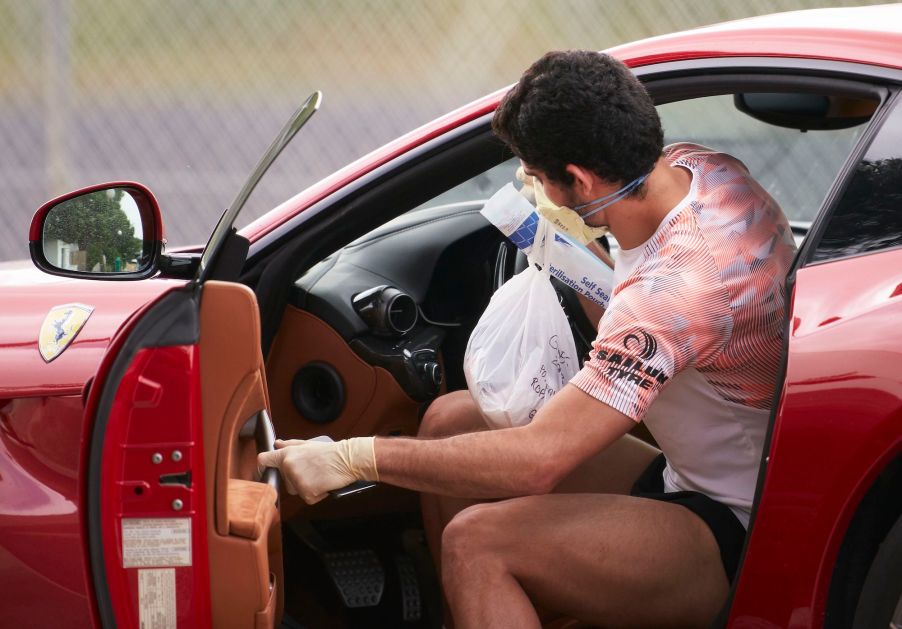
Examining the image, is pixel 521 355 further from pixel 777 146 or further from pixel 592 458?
pixel 777 146

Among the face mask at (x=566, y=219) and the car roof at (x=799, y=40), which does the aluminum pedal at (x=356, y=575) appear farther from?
the car roof at (x=799, y=40)

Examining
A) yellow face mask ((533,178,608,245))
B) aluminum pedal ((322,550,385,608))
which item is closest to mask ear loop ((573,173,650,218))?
yellow face mask ((533,178,608,245))

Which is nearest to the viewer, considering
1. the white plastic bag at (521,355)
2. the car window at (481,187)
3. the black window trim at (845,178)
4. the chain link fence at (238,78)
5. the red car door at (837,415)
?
the red car door at (837,415)

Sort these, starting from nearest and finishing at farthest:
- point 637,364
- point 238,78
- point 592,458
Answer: point 637,364
point 592,458
point 238,78

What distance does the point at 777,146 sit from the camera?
456cm

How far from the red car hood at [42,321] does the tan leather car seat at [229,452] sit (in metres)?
0.30

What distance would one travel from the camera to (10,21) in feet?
20.9

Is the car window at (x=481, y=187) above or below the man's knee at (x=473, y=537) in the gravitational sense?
above

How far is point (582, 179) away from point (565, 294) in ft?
2.08

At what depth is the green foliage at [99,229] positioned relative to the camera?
2.04m

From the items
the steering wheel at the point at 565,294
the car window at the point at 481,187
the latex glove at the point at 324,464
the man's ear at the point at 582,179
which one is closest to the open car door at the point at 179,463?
the latex glove at the point at 324,464

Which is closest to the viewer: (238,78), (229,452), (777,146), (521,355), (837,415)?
(837,415)

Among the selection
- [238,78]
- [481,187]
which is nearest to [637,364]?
[481,187]

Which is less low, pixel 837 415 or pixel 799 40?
pixel 799 40
